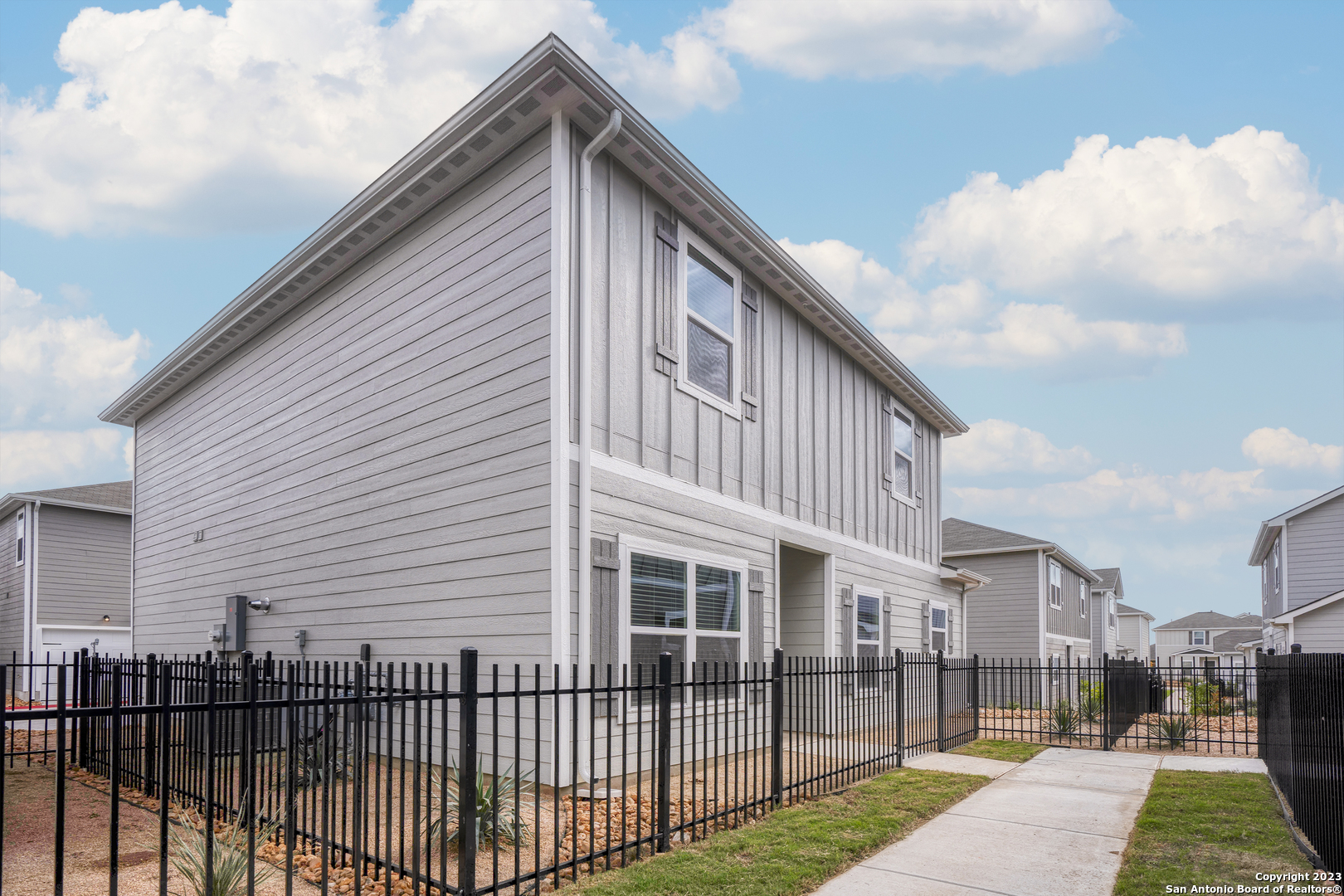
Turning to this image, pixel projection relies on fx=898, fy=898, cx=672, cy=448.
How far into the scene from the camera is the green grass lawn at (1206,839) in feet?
20.5

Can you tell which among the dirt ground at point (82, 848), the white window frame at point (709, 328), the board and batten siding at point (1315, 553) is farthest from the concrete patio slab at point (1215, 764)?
the board and batten siding at point (1315, 553)

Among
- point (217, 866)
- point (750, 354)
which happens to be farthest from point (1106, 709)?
point (217, 866)

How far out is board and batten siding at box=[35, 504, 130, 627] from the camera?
24.2 metres

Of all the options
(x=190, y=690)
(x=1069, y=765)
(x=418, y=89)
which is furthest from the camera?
(x=418, y=89)

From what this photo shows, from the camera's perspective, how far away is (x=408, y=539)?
1053 centimetres

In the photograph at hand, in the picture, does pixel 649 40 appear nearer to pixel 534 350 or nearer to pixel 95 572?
pixel 534 350

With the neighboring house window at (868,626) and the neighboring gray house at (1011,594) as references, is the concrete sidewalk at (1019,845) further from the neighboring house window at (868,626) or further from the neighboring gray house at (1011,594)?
the neighboring gray house at (1011,594)

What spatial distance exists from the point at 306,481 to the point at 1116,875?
35.4ft

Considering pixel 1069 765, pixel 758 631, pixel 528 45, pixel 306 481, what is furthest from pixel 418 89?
pixel 1069 765

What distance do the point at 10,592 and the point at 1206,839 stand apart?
3014cm

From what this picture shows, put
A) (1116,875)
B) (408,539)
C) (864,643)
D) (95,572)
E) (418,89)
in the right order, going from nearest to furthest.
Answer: (1116,875), (408,539), (864,643), (418,89), (95,572)

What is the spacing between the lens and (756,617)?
38.2 ft

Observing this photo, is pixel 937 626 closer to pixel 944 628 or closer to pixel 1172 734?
pixel 944 628

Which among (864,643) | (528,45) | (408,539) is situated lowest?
(864,643)
